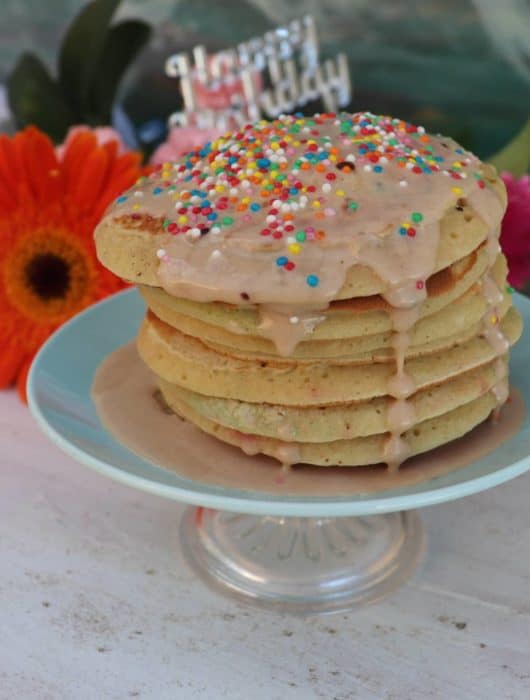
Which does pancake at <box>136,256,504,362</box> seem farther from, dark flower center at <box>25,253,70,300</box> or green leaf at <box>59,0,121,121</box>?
green leaf at <box>59,0,121,121</box>

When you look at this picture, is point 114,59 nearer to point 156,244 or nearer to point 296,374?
point 156,244

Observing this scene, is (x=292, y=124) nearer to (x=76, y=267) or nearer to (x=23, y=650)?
(x=76, y=267)

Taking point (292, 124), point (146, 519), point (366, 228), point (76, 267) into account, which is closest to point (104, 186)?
point (76, 267)

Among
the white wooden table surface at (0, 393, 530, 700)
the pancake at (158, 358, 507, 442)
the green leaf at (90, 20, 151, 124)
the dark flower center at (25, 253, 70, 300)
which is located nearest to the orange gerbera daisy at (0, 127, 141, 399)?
the dark flower center at (25, 253, 70, 300)

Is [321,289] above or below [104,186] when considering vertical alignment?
above

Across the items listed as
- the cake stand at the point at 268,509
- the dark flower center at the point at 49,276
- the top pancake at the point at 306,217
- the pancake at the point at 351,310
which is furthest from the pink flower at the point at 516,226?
the dark flower center at the point at 49,276
